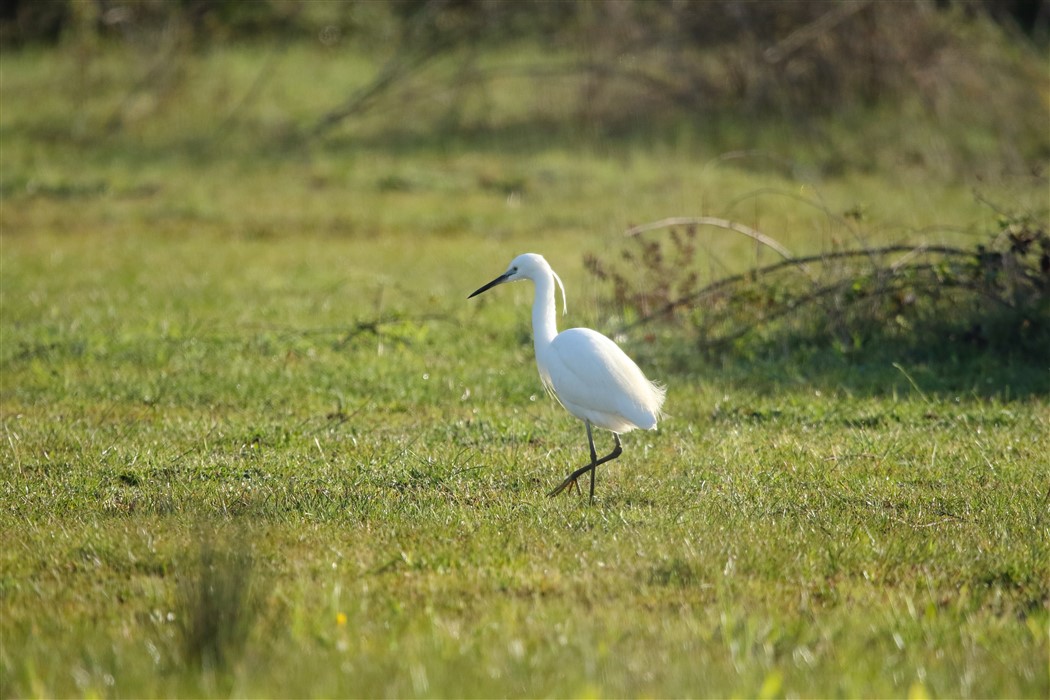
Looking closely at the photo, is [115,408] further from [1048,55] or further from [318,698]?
[1048,55]

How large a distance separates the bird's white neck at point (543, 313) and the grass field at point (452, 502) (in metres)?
0.64

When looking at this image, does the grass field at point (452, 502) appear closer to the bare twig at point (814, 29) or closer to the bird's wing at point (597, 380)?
the bird's wing at point (597, 380)

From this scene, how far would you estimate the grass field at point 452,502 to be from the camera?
3826 millimetres

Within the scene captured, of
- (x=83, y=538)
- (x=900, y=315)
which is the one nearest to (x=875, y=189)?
(x=900, y=315)

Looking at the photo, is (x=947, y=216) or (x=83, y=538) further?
(x=947, y=216)

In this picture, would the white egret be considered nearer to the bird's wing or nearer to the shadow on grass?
the bird's wing

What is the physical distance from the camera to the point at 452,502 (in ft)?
17.9

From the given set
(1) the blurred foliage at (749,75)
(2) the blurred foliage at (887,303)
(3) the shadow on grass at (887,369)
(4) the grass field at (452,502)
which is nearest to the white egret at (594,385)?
(4) the grass field at (452,502)

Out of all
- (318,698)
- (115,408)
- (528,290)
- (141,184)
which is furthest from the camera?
(141,184)

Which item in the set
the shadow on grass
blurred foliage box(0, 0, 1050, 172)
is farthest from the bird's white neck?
blurred foliage box(0, 0, 1050, 172)

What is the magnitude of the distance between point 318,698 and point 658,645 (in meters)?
1.11

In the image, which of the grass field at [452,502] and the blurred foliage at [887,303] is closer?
the grass field at [452,502]

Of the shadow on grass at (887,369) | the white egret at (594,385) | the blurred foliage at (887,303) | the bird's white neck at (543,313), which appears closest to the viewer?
the white egret at (594,385)

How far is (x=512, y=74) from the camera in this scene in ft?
60.2
